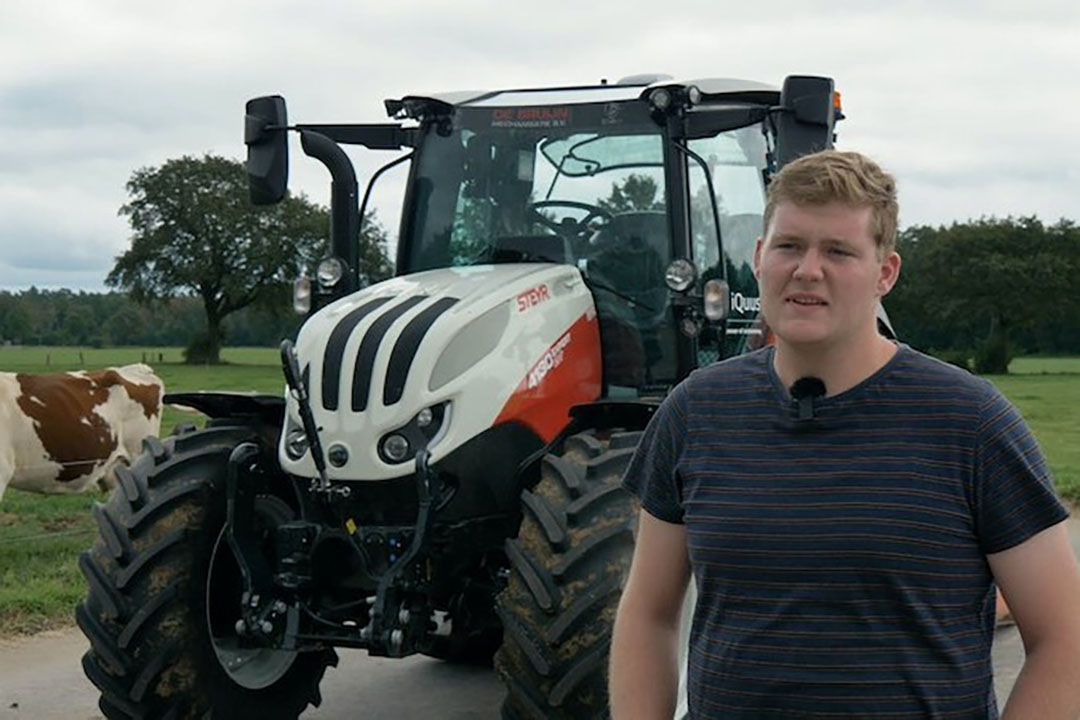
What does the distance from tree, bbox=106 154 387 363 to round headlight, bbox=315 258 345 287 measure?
4863 centimetres

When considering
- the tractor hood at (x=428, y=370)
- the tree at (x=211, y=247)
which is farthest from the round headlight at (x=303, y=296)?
the tree at (x=211, y=247)

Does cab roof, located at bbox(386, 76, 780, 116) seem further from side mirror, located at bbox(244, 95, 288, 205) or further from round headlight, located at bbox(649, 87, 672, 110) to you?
side mirror, located at bbox(244, 95, 288, 205)

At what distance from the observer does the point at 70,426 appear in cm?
1095

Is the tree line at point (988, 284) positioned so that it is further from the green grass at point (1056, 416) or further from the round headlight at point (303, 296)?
the round headlight at point (303, 296)

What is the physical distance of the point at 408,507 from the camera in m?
4.86

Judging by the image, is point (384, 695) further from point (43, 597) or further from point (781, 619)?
point (781, 619)

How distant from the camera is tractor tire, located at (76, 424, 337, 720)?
4980 mm

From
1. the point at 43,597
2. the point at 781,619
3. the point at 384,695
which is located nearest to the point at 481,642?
the point at 384,695

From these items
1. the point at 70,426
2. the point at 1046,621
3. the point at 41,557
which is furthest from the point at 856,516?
the point at 70,426

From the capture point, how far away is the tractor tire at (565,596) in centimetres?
436

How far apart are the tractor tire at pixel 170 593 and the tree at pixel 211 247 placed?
162 ft

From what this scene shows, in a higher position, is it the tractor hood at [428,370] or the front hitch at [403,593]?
the tractor hood at [428,370]

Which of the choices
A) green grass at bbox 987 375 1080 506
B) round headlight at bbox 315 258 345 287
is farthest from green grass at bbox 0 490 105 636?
green grass at bbox 987 375 1080 506

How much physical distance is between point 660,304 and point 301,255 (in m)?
50.6
